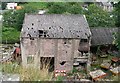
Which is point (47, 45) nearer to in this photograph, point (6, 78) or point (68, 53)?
point (68, 53)

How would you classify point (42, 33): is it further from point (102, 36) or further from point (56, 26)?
point (102, 36)

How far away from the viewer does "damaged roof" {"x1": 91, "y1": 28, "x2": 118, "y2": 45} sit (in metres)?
11.8

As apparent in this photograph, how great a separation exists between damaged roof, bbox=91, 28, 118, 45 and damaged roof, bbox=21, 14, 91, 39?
3.19 ft

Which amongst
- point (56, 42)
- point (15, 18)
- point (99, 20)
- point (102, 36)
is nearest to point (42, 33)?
point (56, 42)

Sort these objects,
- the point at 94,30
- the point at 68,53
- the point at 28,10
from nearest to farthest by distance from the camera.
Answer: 1. the point at 68,53
2. the point at 94,30
3. the point at 28,10

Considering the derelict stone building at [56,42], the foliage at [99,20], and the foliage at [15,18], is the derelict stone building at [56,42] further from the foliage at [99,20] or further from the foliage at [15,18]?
the foliage at [15,18]

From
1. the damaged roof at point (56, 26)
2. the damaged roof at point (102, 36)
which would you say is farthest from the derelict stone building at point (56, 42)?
the damaged roof at point (102, 36)

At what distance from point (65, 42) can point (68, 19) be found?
1.26 meters

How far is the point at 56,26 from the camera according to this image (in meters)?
10.8

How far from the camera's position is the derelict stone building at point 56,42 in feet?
34.0

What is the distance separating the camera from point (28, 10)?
16.0 metres

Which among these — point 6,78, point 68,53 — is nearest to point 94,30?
point 68,53

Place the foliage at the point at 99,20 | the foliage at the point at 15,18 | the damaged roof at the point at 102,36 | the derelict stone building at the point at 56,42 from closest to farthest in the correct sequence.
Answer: the derelict stone building at the point at 56,42 → the damaged roof at the point at 102,36 → the foliage at the point at 99,20 → the foliage at the point at 15,18

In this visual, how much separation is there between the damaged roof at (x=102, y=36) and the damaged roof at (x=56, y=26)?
0.97m
